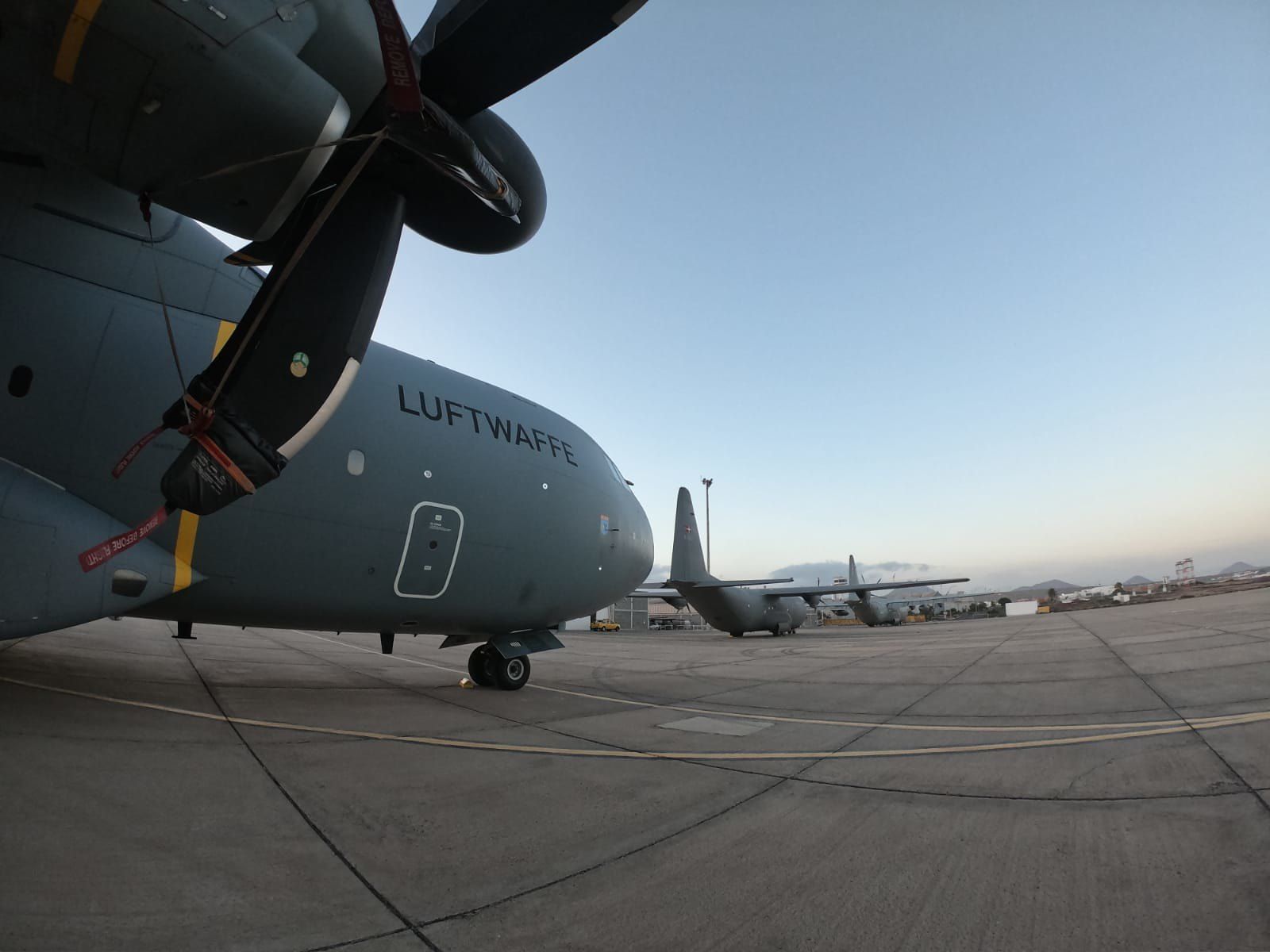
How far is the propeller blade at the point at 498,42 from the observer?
4.05m

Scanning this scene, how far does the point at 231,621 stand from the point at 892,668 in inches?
440

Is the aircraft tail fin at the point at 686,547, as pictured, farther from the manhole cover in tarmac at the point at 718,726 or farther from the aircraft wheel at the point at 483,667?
the manhole cover in tarmac at the point at 718,726

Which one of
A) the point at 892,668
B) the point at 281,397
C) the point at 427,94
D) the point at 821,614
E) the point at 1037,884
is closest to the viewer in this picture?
the point at 1037,884

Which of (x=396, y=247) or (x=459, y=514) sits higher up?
(x=396, y=247)

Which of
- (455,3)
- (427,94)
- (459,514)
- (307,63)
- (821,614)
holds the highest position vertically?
(455,3)

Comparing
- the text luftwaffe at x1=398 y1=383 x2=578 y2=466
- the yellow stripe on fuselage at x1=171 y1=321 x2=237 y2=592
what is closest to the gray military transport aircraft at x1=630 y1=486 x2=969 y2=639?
the text luftwaffe at x1=398 y1=383 x2=578 y2=466

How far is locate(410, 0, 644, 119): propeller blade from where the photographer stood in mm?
4055

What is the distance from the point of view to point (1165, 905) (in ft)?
7.82

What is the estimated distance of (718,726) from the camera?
21.0 ft

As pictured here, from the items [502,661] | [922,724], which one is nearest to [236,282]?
[502,661]

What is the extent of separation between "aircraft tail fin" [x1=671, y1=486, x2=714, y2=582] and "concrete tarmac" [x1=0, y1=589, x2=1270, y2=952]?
1891 cm

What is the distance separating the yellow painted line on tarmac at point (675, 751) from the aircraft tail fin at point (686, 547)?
20.9m

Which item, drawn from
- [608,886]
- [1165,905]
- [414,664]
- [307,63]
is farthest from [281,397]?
[414,664]

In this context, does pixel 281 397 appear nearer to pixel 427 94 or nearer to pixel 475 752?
pixel 427 94
